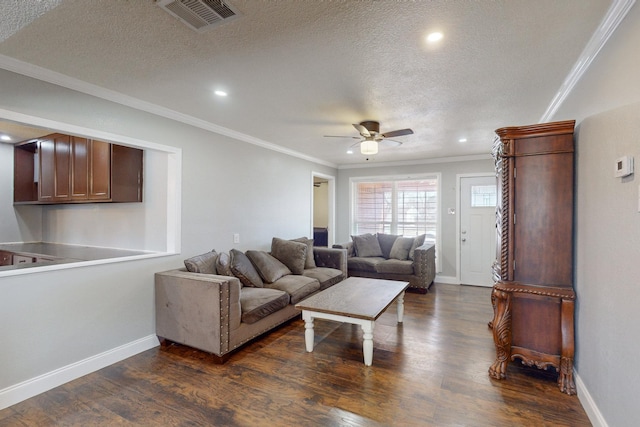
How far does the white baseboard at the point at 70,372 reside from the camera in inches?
86.0

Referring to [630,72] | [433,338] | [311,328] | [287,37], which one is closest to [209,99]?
[287,37]

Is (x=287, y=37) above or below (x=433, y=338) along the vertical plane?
above

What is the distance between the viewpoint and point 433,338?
10.8 ft

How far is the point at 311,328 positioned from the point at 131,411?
60.0 inches

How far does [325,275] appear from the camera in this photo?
443 cm

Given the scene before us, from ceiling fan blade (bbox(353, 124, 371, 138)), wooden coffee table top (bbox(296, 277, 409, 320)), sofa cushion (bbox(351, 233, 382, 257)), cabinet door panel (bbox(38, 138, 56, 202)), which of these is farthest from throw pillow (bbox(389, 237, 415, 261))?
cabinet door panel (bbox(38, 138, 56, 202))

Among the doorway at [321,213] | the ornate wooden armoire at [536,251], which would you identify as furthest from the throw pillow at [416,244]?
the ornate wooden armoire at [536,251]

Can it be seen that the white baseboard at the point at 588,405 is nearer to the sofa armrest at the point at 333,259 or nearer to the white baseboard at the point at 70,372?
the sofa armrest at the point at 333,259

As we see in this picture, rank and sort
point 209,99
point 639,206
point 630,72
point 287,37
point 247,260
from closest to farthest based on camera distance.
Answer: point 639,206
point 630,72
point 287,37
point 209,99
point 247,260

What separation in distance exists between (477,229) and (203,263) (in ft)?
15.8

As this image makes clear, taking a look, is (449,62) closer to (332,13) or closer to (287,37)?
(332,13)

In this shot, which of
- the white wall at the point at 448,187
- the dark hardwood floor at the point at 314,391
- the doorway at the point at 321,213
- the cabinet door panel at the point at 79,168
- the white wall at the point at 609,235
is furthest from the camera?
the doorway at the point at 321,213

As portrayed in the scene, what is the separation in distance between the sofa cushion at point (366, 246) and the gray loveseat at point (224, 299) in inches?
80.4

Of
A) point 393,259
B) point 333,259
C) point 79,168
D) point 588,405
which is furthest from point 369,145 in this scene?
point 79,168
